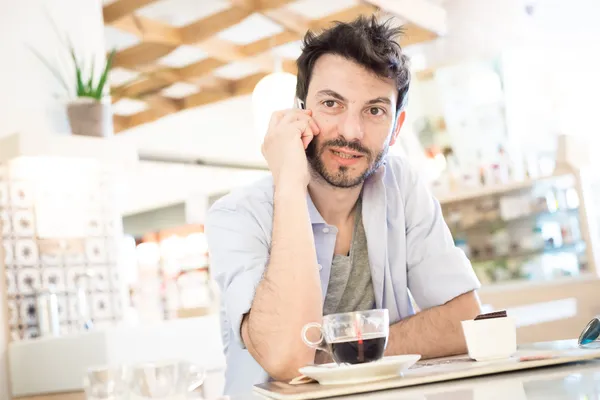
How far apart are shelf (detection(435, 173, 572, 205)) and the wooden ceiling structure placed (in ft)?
4.04

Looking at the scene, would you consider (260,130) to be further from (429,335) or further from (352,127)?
(429,335)

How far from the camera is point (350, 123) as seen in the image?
1.72 meters

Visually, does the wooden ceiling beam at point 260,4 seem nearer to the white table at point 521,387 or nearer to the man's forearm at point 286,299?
the man's forearm at point 286,299

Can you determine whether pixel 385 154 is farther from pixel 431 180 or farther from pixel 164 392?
pixel 431 180

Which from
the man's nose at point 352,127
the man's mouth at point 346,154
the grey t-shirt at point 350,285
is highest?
the man's nose at point 352,127

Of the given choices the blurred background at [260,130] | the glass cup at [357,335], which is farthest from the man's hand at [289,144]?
the blurred background at [260,130]

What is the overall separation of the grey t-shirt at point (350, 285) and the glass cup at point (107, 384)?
741mm

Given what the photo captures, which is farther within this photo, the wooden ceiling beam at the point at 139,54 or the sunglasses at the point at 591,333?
the wooden ceiling beam at the point at 139,54

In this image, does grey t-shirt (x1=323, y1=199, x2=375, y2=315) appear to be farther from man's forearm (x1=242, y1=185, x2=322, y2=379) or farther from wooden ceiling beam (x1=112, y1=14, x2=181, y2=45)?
wooden ceiling beam (x1=112, y1=14, x2=181, y2=45)

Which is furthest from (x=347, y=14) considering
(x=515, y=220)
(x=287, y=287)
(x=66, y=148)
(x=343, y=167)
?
(x=287, y=287)

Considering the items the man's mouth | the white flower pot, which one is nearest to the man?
the man's mouth

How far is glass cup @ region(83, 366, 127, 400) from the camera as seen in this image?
3.20 ft

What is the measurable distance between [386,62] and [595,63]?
4822 mm

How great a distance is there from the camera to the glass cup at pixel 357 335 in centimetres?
102
